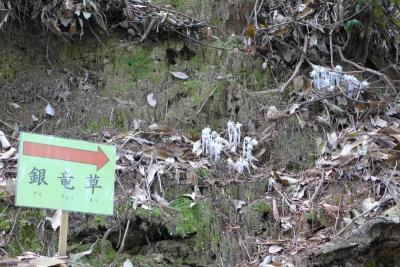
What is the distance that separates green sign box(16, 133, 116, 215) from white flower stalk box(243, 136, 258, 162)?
69.1 inches

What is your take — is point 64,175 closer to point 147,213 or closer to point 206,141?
point 147,213

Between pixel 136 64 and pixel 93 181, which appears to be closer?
pixel 93 181

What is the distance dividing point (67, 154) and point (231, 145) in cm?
200

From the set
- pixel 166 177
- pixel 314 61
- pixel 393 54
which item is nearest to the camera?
pixel 166 177

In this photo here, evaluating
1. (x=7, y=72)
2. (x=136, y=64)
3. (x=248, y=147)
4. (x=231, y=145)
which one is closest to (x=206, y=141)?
(x=231, y=145)

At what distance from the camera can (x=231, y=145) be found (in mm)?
5316

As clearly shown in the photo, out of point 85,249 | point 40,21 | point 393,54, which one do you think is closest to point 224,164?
point 85,249

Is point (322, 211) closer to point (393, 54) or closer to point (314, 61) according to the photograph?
point (314, 61)

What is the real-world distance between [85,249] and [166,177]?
0.91 m

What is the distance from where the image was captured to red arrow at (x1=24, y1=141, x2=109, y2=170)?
3.52 meters

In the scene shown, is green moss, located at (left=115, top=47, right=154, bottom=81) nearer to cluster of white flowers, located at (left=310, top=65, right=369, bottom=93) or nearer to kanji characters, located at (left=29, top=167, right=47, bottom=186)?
cluster of white flowers, located at (left=310, top=65, right=369, bottom=93)

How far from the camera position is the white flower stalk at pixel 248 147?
5234 mm

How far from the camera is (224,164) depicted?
513 cm

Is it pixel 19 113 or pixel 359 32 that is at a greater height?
pixel 359 32
